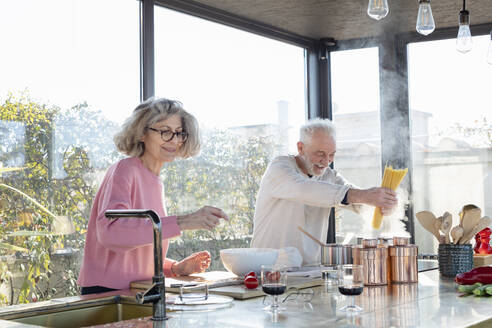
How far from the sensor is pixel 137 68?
4016 mm

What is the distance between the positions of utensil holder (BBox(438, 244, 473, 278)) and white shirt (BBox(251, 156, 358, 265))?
2.60ft

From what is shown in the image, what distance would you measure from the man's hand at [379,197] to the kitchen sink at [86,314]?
157 centimetres

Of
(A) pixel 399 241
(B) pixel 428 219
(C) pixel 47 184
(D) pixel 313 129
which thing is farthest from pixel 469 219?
(C) pixel 47 184

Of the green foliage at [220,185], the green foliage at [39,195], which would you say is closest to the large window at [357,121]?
the green foliage at [220,185]

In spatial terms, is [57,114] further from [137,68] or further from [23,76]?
[137,68]

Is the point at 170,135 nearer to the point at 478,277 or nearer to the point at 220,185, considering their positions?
the point at 478,277

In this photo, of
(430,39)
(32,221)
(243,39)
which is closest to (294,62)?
(243,39)

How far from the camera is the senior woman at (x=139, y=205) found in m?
2.50

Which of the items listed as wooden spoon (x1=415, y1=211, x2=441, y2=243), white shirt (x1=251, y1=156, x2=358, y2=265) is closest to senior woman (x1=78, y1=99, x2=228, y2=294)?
white shirt (x1=251, y1=156, x2=358, y2=265)

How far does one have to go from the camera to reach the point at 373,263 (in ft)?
8.41

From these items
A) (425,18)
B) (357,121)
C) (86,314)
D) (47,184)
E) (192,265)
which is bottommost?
(86,314)

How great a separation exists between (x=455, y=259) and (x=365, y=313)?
108cm

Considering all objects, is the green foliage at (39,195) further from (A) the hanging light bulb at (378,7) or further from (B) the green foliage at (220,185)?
(A) the hanging light bulb at (378,7)

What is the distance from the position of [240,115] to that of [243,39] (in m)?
0.56
